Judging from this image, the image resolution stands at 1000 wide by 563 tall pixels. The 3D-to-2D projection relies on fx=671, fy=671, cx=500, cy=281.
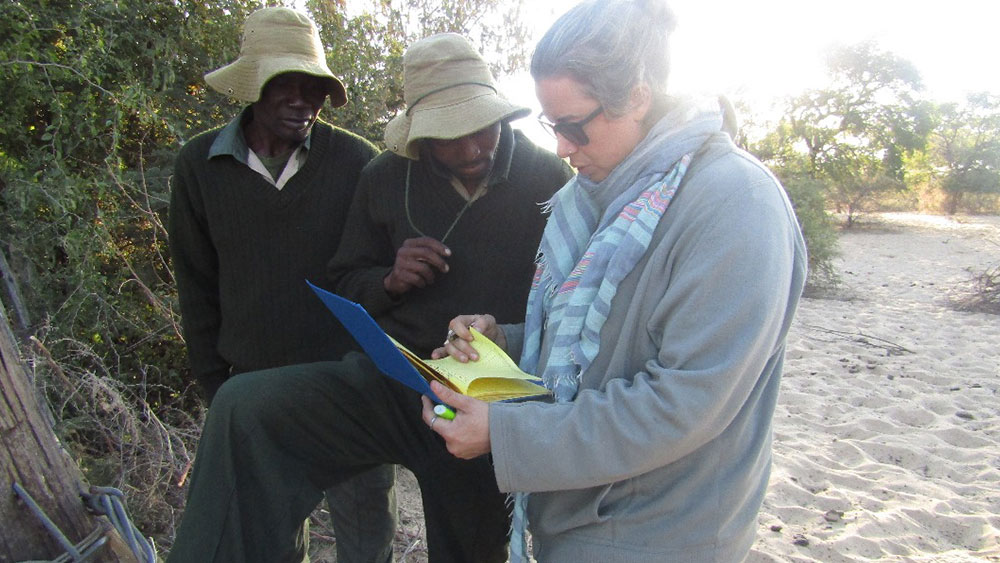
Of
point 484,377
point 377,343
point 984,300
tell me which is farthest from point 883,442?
point 984,300

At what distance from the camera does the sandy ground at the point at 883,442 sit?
323cm

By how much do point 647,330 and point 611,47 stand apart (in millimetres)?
527

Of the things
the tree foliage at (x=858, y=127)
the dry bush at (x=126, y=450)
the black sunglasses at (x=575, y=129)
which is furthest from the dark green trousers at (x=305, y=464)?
the tree foliage at (x=858, y=127)

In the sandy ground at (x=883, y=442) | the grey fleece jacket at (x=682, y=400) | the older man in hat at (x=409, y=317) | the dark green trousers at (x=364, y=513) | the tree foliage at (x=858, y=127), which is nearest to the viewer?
the grey fleece jacket at (x=682, y=400)

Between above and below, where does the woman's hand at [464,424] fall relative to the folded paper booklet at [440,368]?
below

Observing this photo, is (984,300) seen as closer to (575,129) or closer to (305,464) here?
(575,129)

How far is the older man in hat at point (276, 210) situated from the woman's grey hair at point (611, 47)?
1197 millimetres

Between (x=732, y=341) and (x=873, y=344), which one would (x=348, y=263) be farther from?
(x=873, y=344)

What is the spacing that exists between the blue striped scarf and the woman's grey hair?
101 millimetres

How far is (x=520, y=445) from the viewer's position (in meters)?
1.22

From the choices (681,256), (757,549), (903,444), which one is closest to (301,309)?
(681,256)

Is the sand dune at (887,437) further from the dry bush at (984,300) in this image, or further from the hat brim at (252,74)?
the hat brim at (252,74)

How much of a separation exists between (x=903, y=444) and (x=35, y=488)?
470cm

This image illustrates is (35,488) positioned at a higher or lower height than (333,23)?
lower
